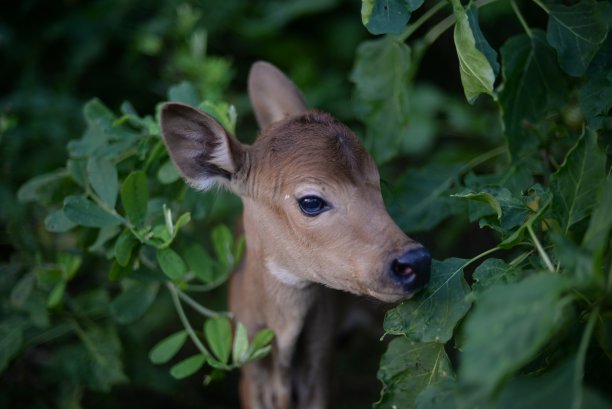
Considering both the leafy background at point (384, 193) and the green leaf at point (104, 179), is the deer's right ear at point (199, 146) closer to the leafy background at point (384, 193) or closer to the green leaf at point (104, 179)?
the leafy background at point (384, 193)

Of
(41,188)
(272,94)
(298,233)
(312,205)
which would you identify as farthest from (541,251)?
(41,188)

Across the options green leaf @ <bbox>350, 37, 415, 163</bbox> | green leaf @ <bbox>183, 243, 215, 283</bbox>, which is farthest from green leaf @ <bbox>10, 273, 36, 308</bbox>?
green leaf @ <bbox>350, 37, 415, 163</bbox>

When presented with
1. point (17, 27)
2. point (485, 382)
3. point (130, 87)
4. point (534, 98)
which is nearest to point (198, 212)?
point (534, 98)

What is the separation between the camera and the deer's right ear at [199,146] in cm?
378

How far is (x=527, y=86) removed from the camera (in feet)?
12.8

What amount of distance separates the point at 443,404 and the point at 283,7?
5662 mm

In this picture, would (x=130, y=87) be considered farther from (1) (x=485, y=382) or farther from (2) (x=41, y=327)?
(1) (x=485, y=382)

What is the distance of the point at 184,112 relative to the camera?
3760mm

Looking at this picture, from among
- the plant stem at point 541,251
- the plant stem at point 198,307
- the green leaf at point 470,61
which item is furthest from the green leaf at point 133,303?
the plant stem at point 541,251

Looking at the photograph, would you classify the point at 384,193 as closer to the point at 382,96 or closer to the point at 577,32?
the point at 382,96

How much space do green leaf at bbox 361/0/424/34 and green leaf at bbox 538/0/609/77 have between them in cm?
82

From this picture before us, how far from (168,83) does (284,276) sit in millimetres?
3669

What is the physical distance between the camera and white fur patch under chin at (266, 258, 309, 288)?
3.93 metres

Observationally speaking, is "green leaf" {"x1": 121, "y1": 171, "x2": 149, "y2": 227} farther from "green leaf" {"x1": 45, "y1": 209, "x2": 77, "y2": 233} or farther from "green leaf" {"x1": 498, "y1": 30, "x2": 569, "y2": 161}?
"green leaf" {"x1": 498, "y1": 30, "x2": 569, "y2": 161}
